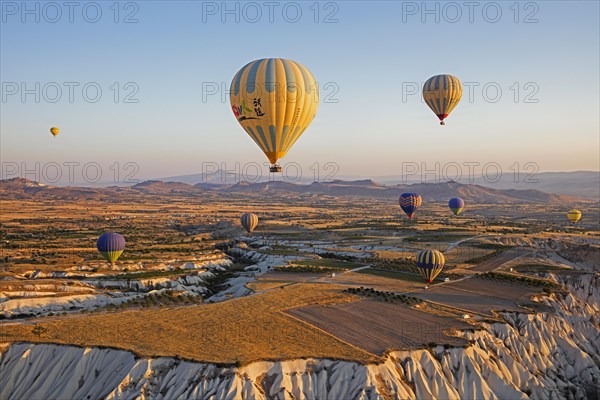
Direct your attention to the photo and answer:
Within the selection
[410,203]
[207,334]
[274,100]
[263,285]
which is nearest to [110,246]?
[263,285]

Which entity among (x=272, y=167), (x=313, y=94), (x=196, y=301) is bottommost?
(x=196, y=301)

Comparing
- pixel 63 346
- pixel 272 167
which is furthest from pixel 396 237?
pixel 63 346

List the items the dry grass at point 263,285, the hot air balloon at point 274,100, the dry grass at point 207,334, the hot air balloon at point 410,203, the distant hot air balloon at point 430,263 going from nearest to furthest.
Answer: the dry grass at point 207,334 < the hot air balloon at point 274,100 < the distant hot air balloon at point 430,263 < the dry grass at point 263,285 < the hot air balloon at point 410,203

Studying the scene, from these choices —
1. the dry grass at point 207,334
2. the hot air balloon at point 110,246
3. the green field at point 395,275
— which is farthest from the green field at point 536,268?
the hot air balloon at point 110,246

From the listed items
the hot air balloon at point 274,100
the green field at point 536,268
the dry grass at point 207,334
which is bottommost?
the green field at point 536,268

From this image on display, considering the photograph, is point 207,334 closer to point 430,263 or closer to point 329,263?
point 430,263

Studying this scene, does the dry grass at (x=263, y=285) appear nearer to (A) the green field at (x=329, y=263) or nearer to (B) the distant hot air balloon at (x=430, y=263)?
(A) the green field at (x=329, y=263)

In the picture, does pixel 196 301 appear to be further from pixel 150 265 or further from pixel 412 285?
pixel 412 285
